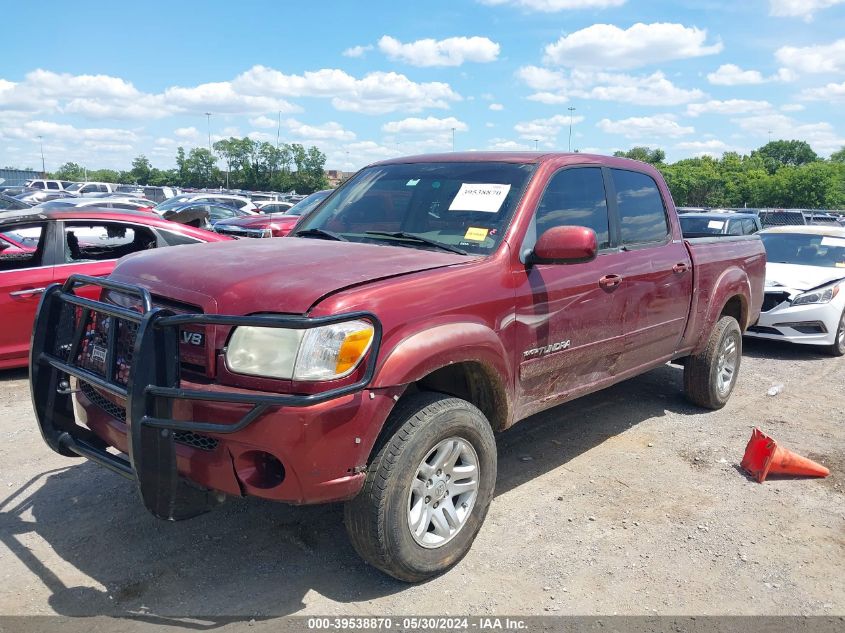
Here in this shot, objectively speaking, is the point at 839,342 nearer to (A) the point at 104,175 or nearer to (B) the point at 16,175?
(B) the point at 16,175

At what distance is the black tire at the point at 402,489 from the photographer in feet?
9.77

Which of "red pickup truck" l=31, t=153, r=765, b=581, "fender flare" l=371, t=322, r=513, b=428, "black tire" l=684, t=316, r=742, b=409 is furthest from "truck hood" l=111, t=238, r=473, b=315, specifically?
"black tire" l=684, t=316, r=742, b=409

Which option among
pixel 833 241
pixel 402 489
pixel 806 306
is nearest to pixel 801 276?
pixel 806 306

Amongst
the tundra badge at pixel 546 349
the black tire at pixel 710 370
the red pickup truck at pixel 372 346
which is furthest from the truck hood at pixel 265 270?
the black tire at pixel 710 370

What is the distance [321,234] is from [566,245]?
1.52 meters

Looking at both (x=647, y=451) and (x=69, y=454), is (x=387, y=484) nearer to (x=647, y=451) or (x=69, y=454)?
(x=69, y=454)

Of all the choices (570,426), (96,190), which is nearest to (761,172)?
(96,190)

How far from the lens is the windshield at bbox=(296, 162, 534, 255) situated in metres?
3.89

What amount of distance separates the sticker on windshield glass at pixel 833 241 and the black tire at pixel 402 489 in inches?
320

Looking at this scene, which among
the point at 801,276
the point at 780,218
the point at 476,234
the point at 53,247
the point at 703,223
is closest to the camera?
the point at 476,234

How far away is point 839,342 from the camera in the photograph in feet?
28.4

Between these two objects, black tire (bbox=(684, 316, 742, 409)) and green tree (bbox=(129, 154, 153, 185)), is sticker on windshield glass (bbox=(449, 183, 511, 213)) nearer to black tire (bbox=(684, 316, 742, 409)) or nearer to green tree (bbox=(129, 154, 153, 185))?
black tire (bbox=(684, 316, 742, 409))

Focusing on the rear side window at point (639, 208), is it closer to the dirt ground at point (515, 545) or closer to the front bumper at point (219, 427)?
the dirt ground at point (515, 545)

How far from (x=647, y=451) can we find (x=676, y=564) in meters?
1.64
